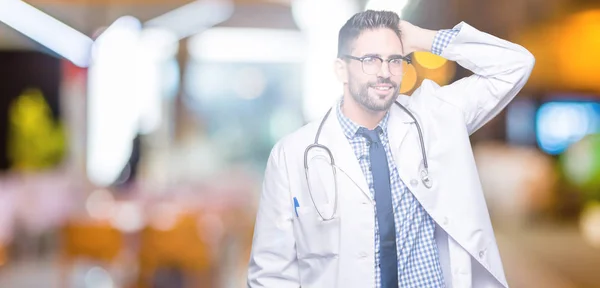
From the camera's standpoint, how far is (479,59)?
1783 millimetres

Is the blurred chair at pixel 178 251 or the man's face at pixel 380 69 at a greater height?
the man's face at pixel 380 69

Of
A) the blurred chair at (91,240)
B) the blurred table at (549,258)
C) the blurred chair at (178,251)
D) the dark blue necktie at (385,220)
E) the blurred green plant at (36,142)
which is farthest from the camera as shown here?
the blurred green plant at (36,142)

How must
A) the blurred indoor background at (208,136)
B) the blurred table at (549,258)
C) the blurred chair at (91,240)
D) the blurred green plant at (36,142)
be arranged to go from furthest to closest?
the blurred green plant at (36,142) → the blurred table at (549,258) → the blurred chair at (91,240) → the blurred indoor background at (208,136)

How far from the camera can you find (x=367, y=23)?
1745mm

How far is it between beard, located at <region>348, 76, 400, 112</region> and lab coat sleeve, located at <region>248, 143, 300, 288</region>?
8.3 inches

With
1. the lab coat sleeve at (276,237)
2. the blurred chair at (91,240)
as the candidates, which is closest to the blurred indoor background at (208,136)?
the blurred chair at (91,240)

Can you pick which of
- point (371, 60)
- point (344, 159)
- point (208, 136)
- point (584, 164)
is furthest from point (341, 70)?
point (584, 164)

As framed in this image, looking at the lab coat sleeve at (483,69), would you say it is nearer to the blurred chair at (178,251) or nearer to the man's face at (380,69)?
the man's face at (380,69)

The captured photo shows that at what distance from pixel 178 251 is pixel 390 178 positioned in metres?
3.52

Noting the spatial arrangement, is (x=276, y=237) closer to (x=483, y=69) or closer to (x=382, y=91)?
(x=382, y=91)

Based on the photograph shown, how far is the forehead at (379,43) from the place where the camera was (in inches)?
68.4

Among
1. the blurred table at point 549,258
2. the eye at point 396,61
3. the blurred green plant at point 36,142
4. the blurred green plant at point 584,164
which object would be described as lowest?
the blurred table at point 549,258

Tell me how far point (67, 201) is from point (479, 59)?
5.67m

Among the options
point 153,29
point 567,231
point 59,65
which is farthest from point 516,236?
point 59,65
